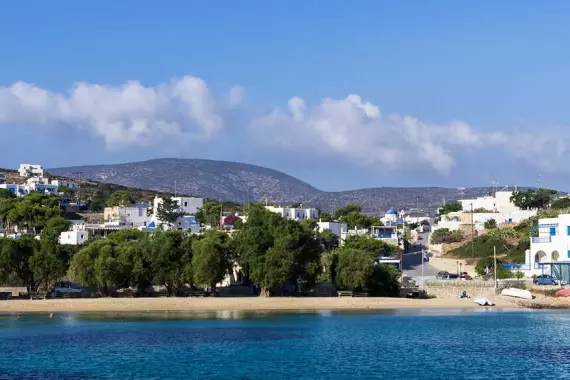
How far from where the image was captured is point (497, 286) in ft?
297

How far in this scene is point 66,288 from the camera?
298ft

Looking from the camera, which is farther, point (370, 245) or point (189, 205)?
point (189, 205)

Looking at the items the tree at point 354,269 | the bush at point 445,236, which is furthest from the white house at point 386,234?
the tree at point 354,269

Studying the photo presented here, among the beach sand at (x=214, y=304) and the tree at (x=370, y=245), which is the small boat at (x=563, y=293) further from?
the tree at (x=370, y=245)

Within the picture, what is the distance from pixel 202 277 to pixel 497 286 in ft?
94.8

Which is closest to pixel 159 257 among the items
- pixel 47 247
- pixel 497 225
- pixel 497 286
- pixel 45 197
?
pixel 47 247

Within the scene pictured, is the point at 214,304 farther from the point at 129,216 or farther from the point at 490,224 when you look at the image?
the point at 129,216

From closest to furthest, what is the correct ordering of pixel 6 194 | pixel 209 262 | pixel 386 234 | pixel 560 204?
pixel 209 262
pixel 386 234
pixel 560 204
pixel 6 194

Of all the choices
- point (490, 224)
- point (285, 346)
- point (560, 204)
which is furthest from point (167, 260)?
point (560, 204)

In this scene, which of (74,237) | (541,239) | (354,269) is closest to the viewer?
(354,269)

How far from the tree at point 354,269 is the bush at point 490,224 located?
175ft

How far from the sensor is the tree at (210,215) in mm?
157000

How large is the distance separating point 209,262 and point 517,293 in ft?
95.3

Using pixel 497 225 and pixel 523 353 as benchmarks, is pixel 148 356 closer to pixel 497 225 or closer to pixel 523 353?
pixel 523 353
